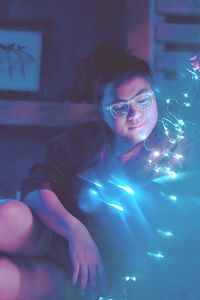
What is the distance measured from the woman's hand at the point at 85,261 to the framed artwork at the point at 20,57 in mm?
870

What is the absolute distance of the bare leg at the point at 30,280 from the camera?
0.96 meters

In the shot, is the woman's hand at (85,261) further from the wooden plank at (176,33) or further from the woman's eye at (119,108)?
the wooden plank at (176,33)

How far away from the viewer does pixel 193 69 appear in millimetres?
985

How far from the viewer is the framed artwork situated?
1.77m

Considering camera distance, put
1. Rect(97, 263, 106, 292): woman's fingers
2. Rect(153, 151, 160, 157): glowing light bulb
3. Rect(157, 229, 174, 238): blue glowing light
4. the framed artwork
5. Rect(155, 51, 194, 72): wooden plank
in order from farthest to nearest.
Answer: the framed artwork < Rect(155, 51, 194, 72): wooden plank < Rect(153, 151, 160, 157): glowing light bulb < Rect(97, 263, 106, 292): woman's fingers < Rect(157, 229, 174, 238): blue glowing light

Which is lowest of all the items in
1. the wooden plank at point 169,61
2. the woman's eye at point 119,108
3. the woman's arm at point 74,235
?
the woman's arm at point 74,235

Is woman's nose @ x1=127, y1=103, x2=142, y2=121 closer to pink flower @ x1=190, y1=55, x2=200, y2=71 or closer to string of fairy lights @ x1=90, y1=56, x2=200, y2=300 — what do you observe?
string of fairy lights @ x1=90, y1=56, x2=200, y2=300

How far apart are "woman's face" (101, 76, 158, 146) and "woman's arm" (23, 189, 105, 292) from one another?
239 mm

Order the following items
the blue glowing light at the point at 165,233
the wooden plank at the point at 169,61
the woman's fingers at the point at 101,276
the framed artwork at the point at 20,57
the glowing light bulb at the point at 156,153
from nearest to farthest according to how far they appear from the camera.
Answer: the blue glowing light at the point at 165,233
the woman's fingers at the point at 101,276
the glowing light bulb at the point at 156,153
the wooden plank at the point at 169,61
the framed artwork at the point at 20,57

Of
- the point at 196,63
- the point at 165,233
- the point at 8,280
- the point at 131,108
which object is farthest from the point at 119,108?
the point at 8,280

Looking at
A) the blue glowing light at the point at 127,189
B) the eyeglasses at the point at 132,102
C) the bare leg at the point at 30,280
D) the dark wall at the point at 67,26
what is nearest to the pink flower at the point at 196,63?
the eyeglasses at the point at 132,102

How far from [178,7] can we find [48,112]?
1.93ft

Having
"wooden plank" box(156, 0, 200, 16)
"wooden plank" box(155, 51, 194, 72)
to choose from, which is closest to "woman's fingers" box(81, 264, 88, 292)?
"wooden plank" box(155, 51, 194, 72)

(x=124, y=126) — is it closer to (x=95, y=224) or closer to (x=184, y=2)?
(x=95, y=224)
